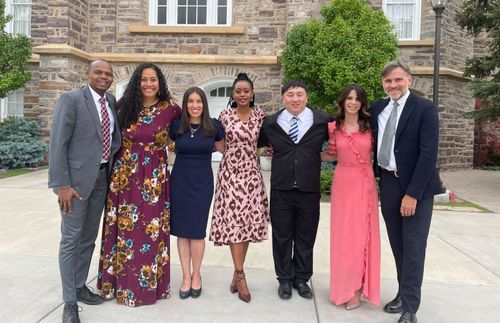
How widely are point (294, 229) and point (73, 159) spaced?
6.14ft

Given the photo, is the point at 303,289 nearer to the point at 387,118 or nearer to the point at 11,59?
the point at 387,118

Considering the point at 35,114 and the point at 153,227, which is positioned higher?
the point at 35,114

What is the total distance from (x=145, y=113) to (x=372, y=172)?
1.89 meters

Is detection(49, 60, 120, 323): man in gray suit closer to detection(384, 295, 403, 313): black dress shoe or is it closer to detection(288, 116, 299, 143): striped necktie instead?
detection(288, 116, 299, 143): striped necktie

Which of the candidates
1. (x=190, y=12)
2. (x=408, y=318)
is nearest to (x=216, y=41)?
(x=190, y=12)

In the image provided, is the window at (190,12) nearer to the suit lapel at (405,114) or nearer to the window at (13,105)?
the window at (13,105)

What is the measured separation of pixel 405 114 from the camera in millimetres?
3098

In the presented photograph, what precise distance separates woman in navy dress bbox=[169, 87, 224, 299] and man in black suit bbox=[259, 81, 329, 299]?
52 cm

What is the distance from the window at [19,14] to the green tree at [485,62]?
513 inches

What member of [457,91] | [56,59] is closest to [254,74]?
[56,59]

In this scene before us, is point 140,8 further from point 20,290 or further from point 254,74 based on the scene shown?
point 20,290

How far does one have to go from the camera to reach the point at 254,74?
42.1ft

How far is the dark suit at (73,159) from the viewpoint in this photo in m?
2.98

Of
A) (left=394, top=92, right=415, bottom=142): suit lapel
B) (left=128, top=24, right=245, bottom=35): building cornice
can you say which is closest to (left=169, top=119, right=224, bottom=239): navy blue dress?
(left=394, top=92, right=415, bottom=142): suit lapel
